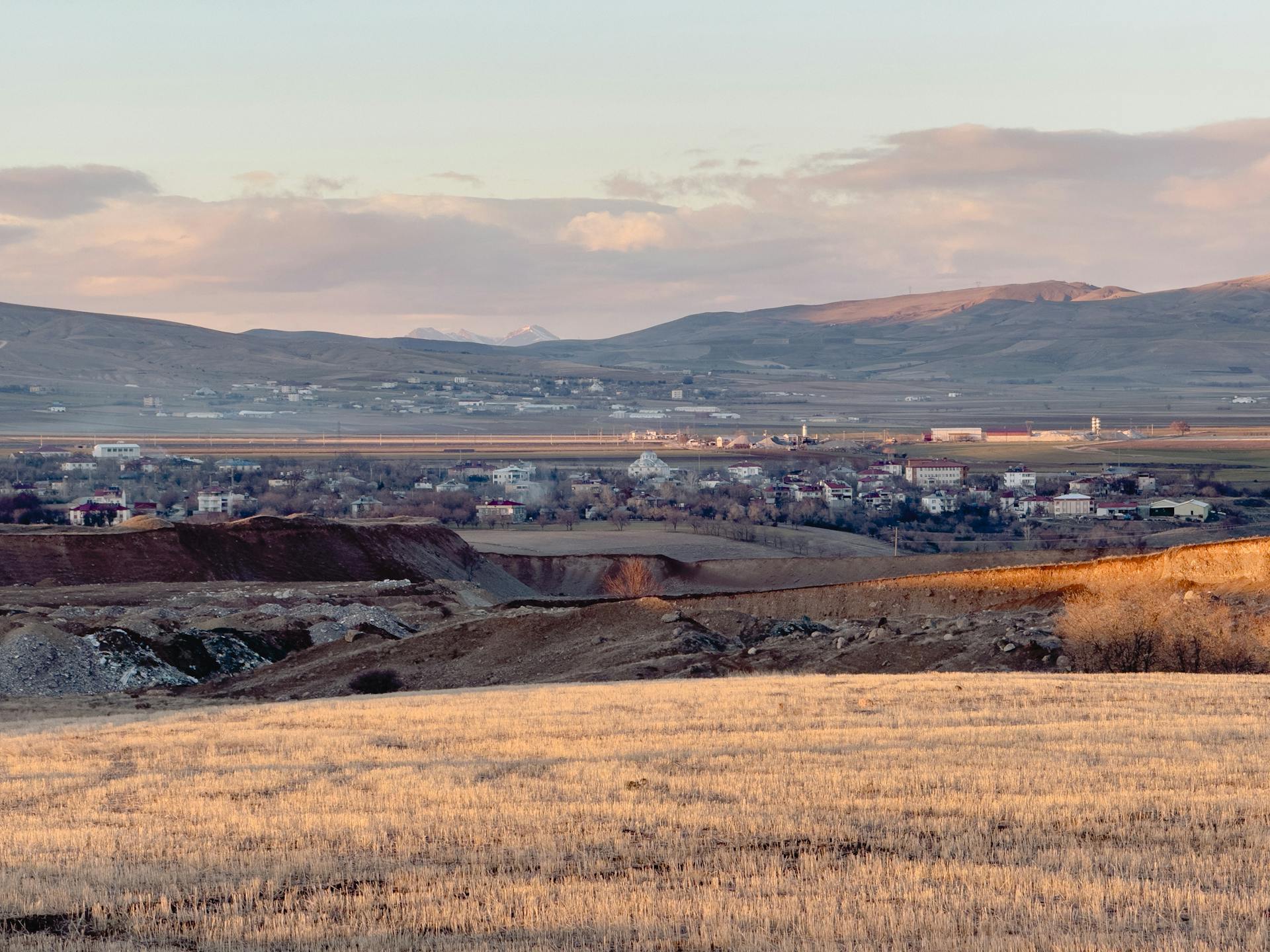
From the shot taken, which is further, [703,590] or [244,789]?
[703,590]

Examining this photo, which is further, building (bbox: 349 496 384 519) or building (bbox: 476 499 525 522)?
building (bbox: 349 496 384 519)

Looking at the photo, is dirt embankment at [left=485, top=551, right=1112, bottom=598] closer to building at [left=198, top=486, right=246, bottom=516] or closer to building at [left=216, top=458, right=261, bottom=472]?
building at [left=198, top=486, right=246, bottom=516]

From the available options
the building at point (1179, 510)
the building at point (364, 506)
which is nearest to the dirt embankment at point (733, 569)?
the building at point (364, 506)

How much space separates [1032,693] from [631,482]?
12505 centimetres

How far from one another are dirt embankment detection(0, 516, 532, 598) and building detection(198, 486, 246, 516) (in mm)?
47059

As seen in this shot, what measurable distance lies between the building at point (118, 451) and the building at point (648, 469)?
67.7 meters

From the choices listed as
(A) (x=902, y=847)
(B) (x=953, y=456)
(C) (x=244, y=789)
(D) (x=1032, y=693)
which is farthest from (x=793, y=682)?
(B) (x=953, y=456)

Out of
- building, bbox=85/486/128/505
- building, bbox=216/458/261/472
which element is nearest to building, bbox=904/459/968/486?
building, bbox=216/458/261/472

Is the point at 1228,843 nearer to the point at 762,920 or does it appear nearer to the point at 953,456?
the point at 762,920

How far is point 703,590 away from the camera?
7481cm

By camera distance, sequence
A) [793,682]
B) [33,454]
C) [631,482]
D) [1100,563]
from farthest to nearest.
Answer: [33,454], [631,482], [1100,563], [793,682]

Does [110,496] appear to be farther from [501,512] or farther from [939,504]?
[939,504]

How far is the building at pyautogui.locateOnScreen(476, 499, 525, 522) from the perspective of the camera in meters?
122

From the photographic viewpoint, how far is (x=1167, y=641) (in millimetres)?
32438
